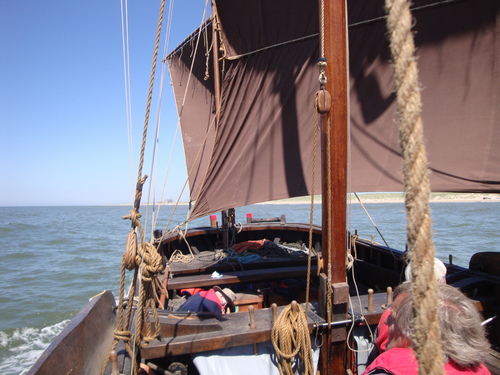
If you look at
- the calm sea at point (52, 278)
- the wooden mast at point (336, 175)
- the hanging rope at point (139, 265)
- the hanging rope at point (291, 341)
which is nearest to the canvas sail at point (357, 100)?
the wooden mast at point (336, 175)

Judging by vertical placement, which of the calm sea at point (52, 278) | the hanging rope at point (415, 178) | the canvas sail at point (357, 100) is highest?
the canvas sail at point (357, 100)

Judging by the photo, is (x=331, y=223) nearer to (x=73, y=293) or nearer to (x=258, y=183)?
(x=258, y=183)

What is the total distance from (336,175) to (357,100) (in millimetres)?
2090

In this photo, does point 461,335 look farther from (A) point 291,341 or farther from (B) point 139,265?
(B) point 139,265

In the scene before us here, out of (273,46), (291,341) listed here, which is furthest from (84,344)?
(273,46)

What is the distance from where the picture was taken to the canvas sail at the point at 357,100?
136 inches

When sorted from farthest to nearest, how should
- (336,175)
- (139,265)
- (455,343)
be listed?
(336,175) → (139,265) → (455,343)

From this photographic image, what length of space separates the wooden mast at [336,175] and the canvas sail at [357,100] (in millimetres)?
631

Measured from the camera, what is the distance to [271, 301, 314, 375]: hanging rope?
7.04 feet

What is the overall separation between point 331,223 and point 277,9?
3442mm

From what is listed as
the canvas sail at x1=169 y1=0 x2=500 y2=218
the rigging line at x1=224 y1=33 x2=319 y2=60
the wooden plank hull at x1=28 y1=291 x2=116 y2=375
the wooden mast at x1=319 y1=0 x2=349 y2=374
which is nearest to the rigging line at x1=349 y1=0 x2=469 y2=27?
the canvas sail at x1=169 y1=0 x2=500 y2=218

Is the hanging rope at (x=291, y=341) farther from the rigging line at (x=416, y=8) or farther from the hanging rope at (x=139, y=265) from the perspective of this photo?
the rigging line at (x=416, y=8)

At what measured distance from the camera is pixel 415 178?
2.24 feet

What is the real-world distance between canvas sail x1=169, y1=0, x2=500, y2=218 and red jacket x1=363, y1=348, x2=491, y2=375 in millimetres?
1631
